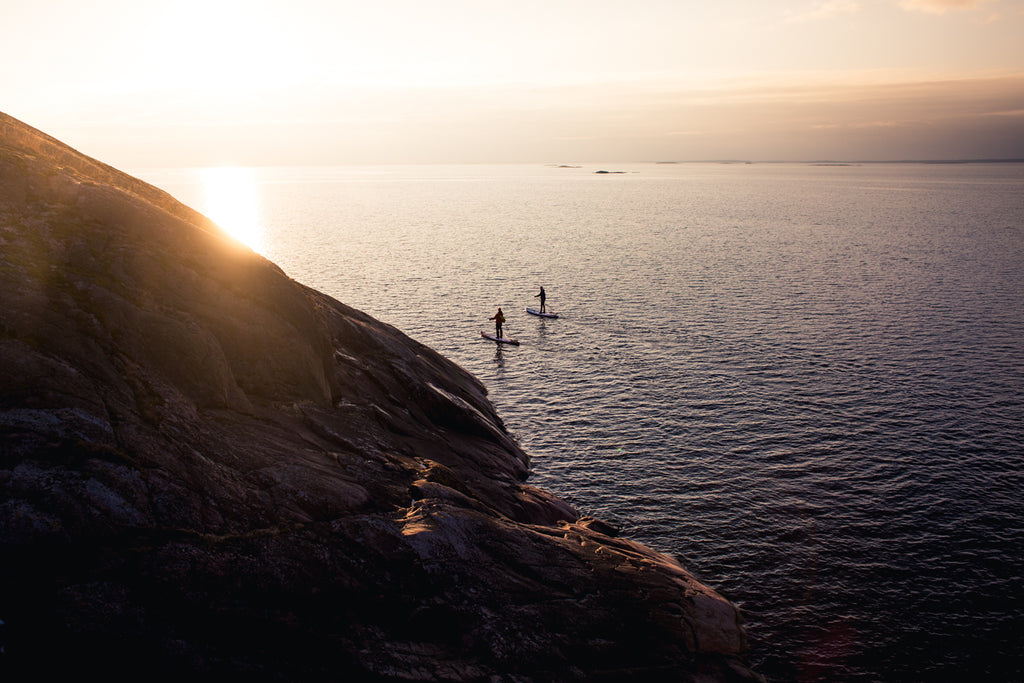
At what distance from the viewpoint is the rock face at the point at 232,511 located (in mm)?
13523

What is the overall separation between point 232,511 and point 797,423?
3356 cm

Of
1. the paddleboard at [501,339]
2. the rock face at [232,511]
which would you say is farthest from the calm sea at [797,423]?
the rock face at [232,511]

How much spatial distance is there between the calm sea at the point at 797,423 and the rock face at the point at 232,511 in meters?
5.01

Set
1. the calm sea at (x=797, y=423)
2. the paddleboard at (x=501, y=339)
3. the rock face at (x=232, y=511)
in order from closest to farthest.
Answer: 1. the rock face at (x=232, y=511)
2. the calm sea at (x=797, y=423)
3. the paddleboard at (x=501, y=339)

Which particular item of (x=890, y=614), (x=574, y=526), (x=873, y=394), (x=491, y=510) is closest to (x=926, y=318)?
(x=873, y=394)

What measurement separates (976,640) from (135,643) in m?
25.4

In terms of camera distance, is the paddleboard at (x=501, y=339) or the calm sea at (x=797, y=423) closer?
the calm sea at (x=797, y=423)

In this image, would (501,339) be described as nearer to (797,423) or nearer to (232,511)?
(797,423)

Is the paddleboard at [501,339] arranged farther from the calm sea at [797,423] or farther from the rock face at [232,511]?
the rock face at [232,511]

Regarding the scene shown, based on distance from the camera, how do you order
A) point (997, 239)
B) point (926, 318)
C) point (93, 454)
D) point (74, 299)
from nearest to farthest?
point (93, 454)
point (74, 299)
point (926, 318)
point (997, 239)

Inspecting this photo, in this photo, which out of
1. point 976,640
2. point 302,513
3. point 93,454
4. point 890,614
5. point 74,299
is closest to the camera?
point 93,454

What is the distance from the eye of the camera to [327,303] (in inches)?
1310

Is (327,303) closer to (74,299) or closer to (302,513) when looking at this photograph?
(74,299)

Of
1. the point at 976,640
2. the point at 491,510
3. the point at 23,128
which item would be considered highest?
the point at 23,128
